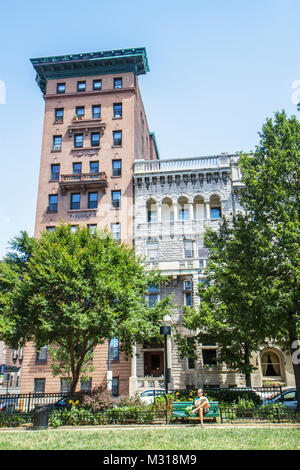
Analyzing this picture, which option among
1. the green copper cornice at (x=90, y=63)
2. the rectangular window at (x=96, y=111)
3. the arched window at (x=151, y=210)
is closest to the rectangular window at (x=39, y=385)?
the arched window at (x=151, y=210)

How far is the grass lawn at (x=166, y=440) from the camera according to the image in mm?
10914

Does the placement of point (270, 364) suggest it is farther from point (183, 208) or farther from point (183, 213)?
point (183, 208)

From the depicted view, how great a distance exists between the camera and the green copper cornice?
4297 centimetres

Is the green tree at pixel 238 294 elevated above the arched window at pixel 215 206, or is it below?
below

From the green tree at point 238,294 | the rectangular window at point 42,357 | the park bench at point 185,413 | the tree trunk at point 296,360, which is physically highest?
the green tree at point 238,294

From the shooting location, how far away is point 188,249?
120ft

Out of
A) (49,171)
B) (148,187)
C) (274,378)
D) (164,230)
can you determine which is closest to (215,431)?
(274,378)

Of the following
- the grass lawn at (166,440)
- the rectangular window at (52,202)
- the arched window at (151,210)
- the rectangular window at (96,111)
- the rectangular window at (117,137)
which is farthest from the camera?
Result: the rectangular window at (96,111)

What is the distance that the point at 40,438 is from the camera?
13016 mm

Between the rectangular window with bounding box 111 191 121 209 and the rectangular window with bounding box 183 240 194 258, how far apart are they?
7.81 meters

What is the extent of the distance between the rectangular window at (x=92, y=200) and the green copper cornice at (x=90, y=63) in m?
14.9

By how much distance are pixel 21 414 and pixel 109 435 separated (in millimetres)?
7025

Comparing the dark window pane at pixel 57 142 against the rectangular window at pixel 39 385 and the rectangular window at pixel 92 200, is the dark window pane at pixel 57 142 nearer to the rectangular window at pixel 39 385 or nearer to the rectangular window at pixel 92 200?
the rectangular window at pixel 92 200

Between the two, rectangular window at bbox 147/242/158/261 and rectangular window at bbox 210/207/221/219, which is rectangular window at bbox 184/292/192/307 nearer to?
rectangular window at bbox 147/242/158/261
